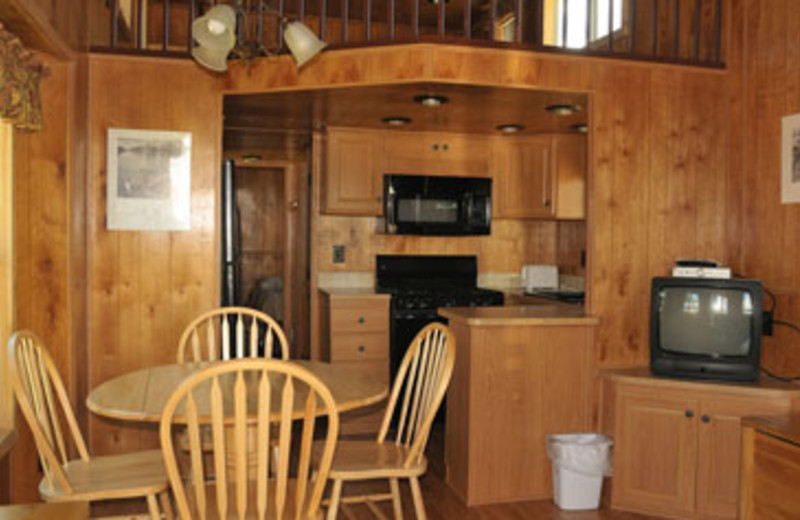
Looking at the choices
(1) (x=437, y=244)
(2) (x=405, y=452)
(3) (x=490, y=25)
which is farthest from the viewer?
(1) (x=437, y=244)

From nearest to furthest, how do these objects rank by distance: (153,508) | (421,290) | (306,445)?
(306,445), (153,508), (421,290)

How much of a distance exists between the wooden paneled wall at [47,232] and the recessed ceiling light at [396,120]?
1.93 meters

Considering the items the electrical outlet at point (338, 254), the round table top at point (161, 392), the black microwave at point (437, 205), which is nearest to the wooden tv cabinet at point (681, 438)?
the round table top at point (161, 392)

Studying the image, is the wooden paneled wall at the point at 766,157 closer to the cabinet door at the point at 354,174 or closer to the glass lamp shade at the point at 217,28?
the cabinet door at the point at 354,174

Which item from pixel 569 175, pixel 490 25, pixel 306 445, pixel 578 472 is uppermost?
pixel 490 25

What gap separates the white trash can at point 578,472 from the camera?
3.07 meters

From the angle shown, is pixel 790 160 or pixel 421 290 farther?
pixel 421 290

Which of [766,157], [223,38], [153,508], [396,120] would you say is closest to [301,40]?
[223,38]

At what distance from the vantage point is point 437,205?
4812mm

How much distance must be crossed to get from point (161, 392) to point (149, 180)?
1407 mm

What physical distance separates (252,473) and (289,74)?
196cm

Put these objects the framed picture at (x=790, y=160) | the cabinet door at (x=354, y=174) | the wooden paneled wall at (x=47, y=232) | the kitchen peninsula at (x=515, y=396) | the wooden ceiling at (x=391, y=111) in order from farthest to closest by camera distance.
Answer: the cabinet door at (x=354, y=174)
the wooden ceiling at (x=391, y=111)
the kitchen peninsula at (x=515, y=396)
the framed picture at (x=790, y=160)
the wooden paneled wall at (x=47, y=232)

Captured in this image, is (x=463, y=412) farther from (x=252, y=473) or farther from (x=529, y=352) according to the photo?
(x=252, y=473)

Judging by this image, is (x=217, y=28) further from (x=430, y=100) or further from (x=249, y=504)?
(x=430, y=100)
